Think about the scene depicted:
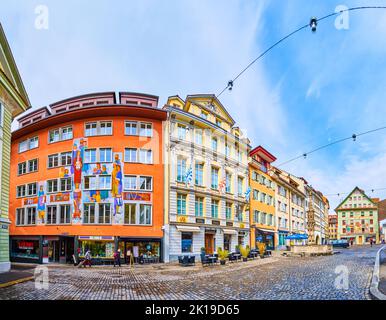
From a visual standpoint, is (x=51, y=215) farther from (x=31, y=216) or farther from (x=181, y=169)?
(x=181, y=169)

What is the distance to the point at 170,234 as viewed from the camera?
93.2ft

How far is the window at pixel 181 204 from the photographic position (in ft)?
97.1

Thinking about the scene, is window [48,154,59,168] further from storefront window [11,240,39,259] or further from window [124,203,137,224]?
storefront window [11,240,39,259]

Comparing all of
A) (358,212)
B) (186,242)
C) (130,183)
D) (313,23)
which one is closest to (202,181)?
(186,242)

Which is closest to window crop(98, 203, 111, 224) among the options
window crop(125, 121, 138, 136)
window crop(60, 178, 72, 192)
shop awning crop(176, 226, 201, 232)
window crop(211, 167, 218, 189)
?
window crop(60, 178, 72, 192)

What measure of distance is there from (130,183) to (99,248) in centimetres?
591

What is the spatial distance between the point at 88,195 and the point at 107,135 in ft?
17.2

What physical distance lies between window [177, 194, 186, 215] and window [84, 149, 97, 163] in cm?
853

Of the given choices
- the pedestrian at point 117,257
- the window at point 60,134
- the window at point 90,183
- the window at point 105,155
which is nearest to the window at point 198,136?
the window at point 105,155

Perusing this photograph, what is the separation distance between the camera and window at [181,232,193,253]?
1163 inches

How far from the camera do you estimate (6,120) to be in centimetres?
1950

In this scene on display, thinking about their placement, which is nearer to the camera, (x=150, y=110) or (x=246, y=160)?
(x=150, y=110)
